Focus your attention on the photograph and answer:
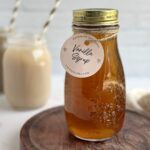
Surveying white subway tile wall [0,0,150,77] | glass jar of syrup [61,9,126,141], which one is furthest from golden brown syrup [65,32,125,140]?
white subway tile wall [0,0,150,77]

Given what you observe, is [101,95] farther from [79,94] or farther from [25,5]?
[25,5]

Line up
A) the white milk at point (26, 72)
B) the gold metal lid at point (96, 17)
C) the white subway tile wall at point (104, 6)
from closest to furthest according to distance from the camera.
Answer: the gold metal lid at point (96, 17)
the white milk at point (26, 72)
the white subway tile wall at point (104, 6)

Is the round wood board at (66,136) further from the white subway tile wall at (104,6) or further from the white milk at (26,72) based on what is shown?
the white subway tile wall at (104,6)

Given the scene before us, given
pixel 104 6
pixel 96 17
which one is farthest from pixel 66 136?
pixel 104 6

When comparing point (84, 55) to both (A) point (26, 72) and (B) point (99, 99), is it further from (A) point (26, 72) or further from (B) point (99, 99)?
(A) point (26, 72)

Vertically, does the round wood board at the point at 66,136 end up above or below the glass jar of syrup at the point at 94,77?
below

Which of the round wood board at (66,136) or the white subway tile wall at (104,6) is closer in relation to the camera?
the round wood board at (66,136)

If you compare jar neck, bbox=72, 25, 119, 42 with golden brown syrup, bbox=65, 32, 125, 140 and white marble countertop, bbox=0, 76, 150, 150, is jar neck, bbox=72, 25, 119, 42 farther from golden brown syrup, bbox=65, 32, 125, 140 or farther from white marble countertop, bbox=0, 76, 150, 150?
white marble countertop, bbox=0, 76, 150, 150

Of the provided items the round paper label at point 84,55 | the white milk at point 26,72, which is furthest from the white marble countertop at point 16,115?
the round paper label at point 84,55

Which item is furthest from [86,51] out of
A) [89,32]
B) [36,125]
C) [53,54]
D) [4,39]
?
[53,54]
